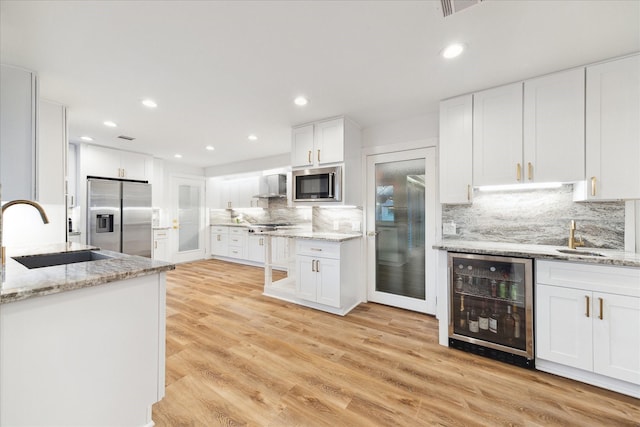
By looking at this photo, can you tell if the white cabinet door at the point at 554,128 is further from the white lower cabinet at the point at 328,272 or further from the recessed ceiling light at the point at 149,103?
the recessed ceiling light at the point at 149,103

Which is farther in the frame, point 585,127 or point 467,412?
point 585,127

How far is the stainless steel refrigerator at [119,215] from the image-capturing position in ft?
14.1

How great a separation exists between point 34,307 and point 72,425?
1.91ft

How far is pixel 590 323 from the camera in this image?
1.77 m

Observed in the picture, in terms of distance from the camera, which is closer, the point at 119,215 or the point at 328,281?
the point at 328,281

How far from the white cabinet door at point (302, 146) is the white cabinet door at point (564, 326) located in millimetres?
2693

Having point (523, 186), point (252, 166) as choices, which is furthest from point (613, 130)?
point (252, 166)

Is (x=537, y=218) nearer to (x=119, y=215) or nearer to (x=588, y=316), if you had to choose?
(x=588, y=316)

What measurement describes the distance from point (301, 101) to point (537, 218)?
2.67 metres

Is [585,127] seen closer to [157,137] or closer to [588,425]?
[588,425]

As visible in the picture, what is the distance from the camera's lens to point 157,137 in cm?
401

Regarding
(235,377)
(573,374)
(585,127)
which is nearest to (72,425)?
(235,377)

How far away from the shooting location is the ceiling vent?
1.36m

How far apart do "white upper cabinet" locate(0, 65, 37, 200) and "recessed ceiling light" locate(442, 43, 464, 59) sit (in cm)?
337
